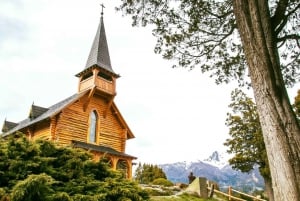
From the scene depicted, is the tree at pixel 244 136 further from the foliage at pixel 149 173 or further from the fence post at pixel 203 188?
the foliage at pixel 149 173

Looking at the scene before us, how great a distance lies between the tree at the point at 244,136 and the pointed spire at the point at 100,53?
34.9 ft

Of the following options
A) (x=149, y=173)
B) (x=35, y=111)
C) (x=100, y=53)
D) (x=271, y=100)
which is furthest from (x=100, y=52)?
(x=271, y=100)

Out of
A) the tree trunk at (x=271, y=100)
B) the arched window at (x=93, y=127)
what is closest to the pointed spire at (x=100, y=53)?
the arched window at (x=93, y=127)

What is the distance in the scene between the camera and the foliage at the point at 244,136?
24.2 metres

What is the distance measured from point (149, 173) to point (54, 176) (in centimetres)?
3648

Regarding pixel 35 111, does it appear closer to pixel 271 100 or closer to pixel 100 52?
pixel 100 52

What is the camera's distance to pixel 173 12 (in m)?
8.55

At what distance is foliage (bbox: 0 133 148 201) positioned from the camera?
5277 mm

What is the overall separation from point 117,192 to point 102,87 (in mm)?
18505

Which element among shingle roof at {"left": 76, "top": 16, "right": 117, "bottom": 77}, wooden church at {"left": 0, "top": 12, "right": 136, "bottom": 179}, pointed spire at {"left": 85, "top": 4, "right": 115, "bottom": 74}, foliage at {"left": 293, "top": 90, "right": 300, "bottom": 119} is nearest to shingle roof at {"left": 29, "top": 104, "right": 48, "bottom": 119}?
wooden church at {"left": 0, "top": 12, "right": 136, "bottom": 179}

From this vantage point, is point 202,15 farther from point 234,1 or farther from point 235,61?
point 234,1

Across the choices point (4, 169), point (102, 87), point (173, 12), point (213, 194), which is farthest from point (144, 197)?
point (102, 87)

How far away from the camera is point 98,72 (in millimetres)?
24781

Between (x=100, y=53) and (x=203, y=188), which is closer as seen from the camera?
(x=203, y=188)
